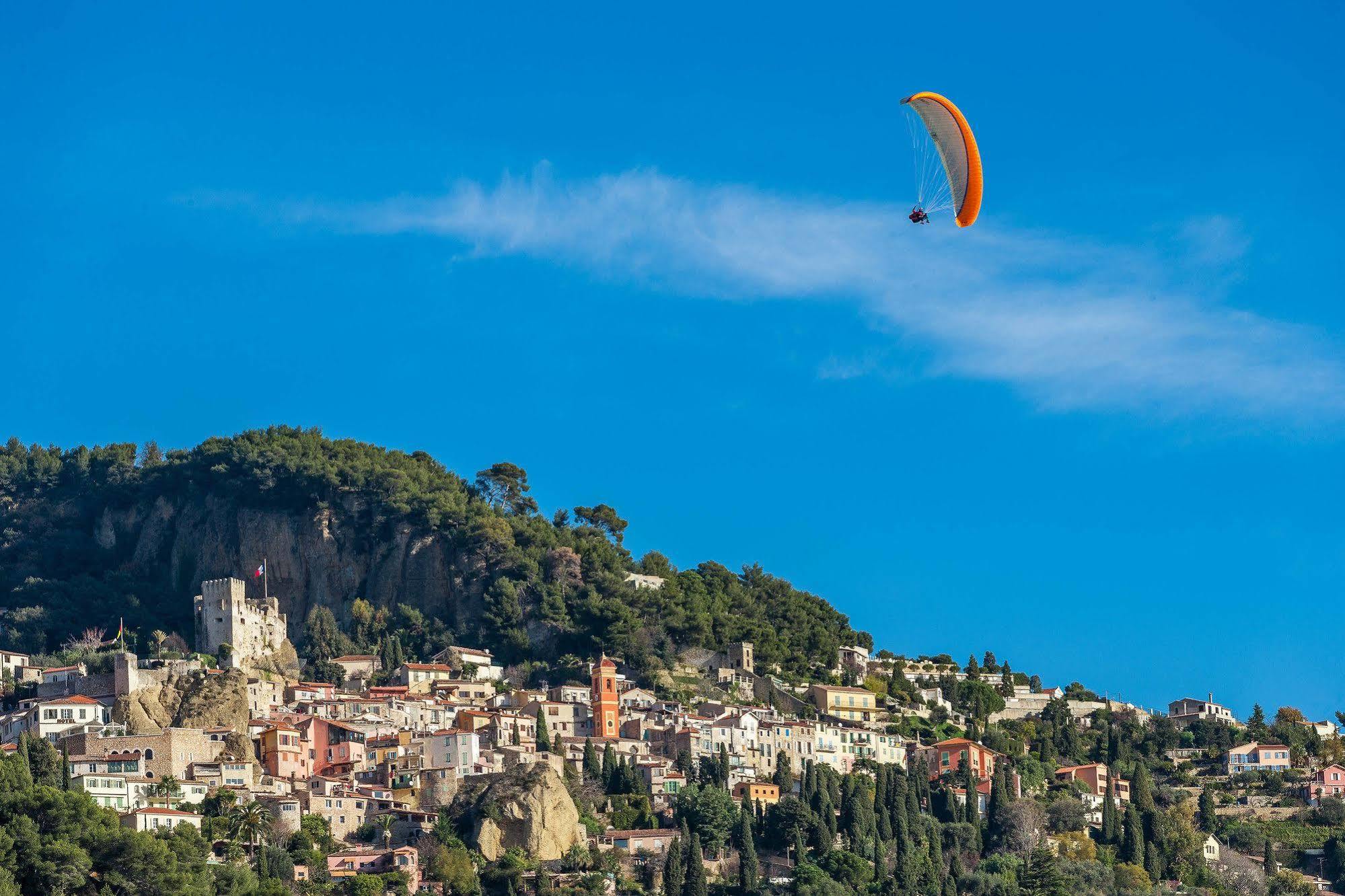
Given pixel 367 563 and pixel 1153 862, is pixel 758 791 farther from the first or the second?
pixel 367 563

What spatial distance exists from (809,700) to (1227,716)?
22031 millimetres

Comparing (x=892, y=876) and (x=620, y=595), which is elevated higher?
(x=620, y=595)

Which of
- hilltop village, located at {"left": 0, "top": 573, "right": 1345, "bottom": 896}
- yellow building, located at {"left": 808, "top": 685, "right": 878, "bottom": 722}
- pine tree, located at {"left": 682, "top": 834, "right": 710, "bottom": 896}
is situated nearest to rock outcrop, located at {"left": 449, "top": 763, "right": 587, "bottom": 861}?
hilltop village, located at {"left": 0, "top": 573, "right": 1345, "bottom": 896}

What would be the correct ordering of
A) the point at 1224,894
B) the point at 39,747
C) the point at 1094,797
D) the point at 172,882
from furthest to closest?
the point at 1094,797, the point at 1224,894, the point at 39,747, the point at 172,882

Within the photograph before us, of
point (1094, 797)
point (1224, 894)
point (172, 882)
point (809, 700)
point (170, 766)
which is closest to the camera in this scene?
point (172, 882)

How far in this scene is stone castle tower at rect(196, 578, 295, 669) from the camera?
318 feet

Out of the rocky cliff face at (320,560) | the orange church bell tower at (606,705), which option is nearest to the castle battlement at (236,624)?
the rocky cliff face at (320,560)

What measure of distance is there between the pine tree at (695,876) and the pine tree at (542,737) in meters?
10.1

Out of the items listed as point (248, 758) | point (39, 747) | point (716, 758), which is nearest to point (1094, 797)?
point (716, 758)

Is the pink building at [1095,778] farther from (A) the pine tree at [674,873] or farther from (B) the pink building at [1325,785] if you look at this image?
(A) the pine tree at [674,873]

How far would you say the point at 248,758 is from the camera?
81500 millimetres

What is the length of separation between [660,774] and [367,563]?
24475mm

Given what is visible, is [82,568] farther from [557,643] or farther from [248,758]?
[248,758]

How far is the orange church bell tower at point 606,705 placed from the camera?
3674 inches
